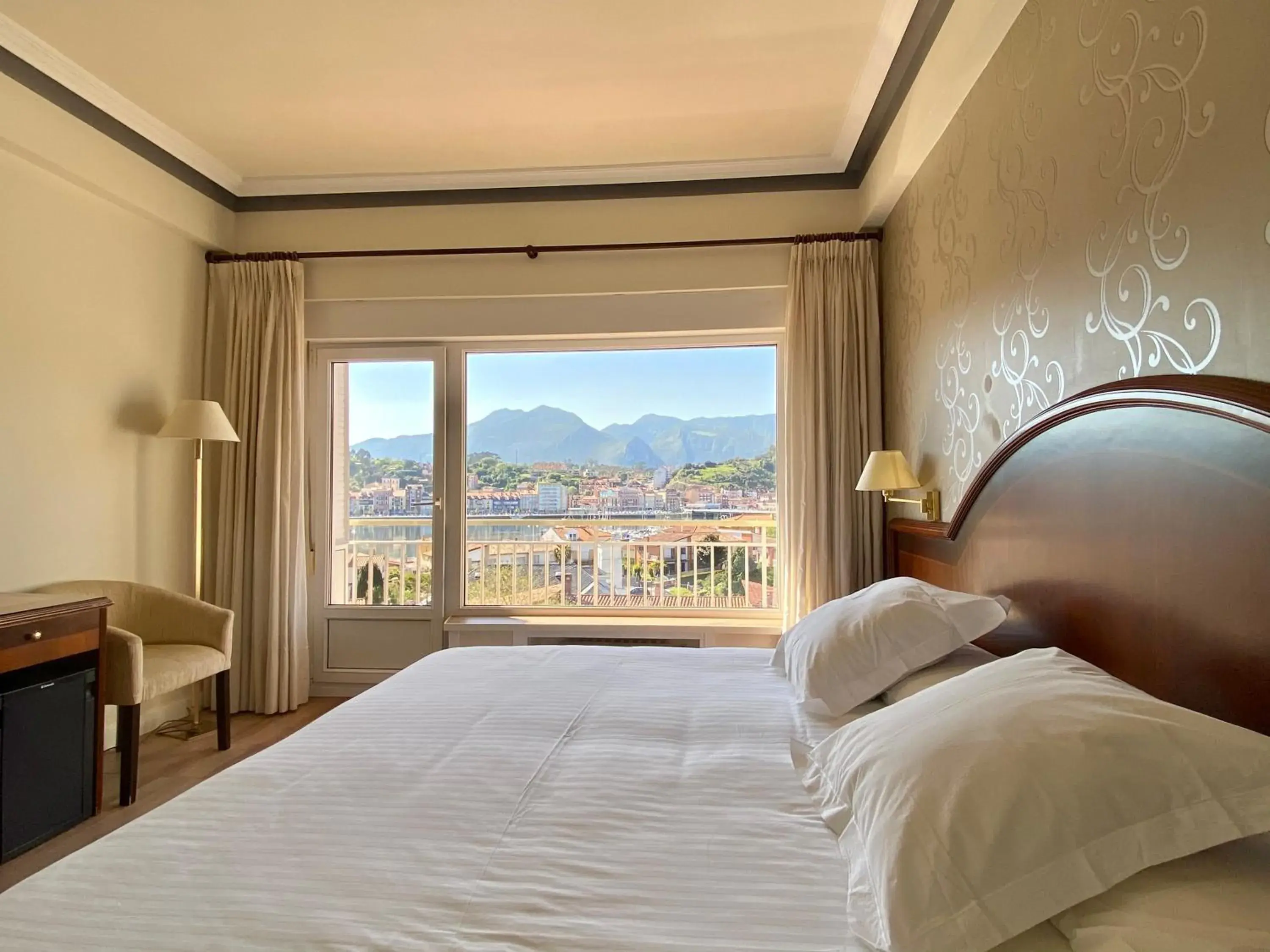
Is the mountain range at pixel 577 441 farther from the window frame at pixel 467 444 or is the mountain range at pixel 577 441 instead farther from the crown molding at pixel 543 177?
the crown molding at pixel 543 177

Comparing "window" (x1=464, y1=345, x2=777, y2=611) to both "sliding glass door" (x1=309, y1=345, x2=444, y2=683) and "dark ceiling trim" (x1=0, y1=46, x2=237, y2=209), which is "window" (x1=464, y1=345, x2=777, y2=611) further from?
"dark ceiling trim" (x1=0, y1=46, x2=237, y2=209)

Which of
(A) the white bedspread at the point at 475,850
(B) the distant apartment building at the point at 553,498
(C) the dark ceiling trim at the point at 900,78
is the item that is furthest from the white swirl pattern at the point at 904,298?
(A) the white bedspread at the point at 475,850

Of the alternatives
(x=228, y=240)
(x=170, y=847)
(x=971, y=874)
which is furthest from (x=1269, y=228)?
(x=228, y=240)

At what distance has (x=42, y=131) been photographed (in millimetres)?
2904

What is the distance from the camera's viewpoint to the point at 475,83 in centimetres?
296

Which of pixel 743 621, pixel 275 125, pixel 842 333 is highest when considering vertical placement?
pixel 275 125

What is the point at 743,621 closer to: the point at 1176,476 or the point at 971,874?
the point at 1176,476

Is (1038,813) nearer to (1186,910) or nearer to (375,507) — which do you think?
(1186,910)

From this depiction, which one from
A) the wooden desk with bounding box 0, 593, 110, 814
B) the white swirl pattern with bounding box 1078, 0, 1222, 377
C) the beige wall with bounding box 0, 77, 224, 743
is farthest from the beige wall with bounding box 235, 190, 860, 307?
the white swirl pattern with bounding box 1078, 0, 1222, 377

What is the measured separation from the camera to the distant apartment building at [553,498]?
4.36 metres

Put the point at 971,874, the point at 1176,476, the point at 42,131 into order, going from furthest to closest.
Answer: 1. the point at 42,131
2. the point at 1176,476
3. the point at 971,874

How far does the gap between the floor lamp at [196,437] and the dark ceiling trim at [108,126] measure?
3.71 ft

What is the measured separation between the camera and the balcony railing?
13.8ft

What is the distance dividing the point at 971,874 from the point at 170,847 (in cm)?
118
